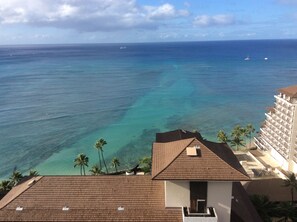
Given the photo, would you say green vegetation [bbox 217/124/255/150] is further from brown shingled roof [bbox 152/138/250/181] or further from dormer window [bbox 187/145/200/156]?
dormer window [bbox 187/145/200/156]

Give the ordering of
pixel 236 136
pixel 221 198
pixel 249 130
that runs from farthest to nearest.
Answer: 1. pixel 249 130
2. pixel 236 136
3. pixel 221 198

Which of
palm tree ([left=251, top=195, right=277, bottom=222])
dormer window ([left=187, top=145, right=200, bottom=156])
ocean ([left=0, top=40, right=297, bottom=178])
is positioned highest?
dormer window ([left=187, top=145, right=200, bottom=156])

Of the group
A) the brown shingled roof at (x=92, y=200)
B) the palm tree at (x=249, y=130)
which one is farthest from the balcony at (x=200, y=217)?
the palm tree at (x=249, y=130)

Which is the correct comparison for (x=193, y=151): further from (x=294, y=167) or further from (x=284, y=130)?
(x=284, y=130)

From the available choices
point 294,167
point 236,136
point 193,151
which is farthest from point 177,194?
point 236,136

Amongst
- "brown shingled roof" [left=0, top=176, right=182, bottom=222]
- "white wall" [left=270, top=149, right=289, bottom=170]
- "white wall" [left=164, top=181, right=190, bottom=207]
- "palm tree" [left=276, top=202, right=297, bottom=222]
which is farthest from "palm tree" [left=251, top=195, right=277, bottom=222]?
"white wall" [left=270, top=149, right=289, bottom=170]

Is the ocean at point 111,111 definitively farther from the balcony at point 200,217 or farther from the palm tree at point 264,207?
the balcony at point 200,217

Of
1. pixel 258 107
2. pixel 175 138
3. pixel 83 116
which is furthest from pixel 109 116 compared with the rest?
pixel 175 138
